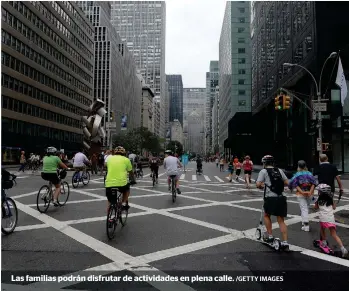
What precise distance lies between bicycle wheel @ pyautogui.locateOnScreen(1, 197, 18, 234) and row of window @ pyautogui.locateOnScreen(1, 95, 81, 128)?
1790 inches

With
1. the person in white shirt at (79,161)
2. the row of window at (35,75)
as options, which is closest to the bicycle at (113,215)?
the person in white shirt at (79,161)

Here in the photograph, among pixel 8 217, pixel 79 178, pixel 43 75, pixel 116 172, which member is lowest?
pixel 8 217

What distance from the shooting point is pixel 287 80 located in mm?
38031

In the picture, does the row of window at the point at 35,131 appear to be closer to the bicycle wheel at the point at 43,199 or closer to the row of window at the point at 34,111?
the row of window at the point at 34,111

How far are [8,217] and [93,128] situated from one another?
26.5m

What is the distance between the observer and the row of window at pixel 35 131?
47.6 m

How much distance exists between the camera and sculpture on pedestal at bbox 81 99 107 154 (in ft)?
108

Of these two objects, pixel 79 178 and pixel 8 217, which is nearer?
pixel 8 217

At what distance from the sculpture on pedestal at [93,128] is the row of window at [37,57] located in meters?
23.5

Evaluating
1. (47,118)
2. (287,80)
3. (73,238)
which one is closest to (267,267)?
(73,238)

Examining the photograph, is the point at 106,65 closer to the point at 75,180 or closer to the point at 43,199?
the point at 75,180

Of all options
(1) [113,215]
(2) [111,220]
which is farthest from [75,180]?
(2) [111,220]

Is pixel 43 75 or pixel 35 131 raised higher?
pixel 43 75

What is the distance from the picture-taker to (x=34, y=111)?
56.4 meters
